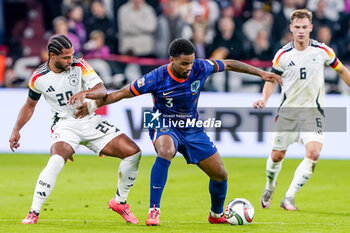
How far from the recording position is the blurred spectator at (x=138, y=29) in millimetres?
19734

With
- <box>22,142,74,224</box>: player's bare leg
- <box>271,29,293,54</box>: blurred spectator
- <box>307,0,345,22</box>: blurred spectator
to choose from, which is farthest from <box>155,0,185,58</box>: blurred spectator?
<box>22,142,74,224</box>: player's bare leg

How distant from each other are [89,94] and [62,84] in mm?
610

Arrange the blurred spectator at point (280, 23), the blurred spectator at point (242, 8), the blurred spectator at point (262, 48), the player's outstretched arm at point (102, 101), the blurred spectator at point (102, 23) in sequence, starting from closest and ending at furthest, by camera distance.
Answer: the player's outstretched arm at point (102, 101), the blurred spectator at point (262, 48), the blurred spectator at point (102, 23), the blurred spectator at point (280, 23), the blurred spectator at point (242, 8)

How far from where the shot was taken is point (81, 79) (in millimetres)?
9516

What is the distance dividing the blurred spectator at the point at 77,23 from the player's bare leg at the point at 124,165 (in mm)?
10509

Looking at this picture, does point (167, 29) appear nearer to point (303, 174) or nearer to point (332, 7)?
point (332, 7)

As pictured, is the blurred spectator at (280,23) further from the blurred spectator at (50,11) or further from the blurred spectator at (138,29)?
the blurred spectator at (50,11)

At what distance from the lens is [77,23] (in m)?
19.8

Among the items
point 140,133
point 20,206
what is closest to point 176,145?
point 20,206

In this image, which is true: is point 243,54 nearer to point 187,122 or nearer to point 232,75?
point 232,75

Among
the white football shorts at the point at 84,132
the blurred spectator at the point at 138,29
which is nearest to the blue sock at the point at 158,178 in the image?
the white football shorts at the point at 84,132

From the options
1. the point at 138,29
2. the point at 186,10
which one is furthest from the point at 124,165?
the point at 186,10

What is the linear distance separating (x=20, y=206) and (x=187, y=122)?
3.03m

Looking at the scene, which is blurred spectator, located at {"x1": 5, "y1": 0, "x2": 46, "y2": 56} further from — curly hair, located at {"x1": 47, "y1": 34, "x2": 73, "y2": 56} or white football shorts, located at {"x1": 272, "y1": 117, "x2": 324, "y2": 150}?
curly hair, located at {"x1": 47, "y1": 34, "x2": 73, "y2": 56}
